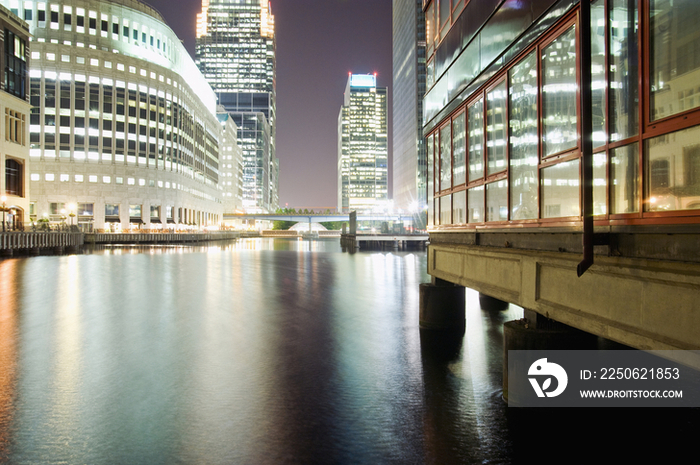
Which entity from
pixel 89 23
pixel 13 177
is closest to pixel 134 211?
pixel 13 177

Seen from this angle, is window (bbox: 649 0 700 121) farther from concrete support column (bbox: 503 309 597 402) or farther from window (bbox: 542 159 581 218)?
concrete support column (bbox: 503 309 597 402)

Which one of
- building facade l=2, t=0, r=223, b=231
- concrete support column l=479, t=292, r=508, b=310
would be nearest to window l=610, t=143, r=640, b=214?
concrete support column l=479, t=292, r=508, b=310

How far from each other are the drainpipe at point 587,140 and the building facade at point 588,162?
17mm

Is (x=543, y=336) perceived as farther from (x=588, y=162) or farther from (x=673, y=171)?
(x=673, y=171)

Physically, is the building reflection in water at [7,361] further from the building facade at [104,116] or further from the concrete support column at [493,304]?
the building facade at [104,116]

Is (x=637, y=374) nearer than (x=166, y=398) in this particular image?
No

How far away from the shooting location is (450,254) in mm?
11727

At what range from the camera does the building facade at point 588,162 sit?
4.59m

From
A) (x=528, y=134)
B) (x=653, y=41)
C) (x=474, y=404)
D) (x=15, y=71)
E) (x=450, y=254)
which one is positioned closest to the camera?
(x=653, y=41)

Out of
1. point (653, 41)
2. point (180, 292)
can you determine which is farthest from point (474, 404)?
point (180, 292)

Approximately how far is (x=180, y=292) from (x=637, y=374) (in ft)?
70.8

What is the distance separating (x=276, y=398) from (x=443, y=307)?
19.6 feet

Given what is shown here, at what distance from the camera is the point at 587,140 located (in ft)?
18.1

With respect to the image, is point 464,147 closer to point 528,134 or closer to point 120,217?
point 528,134
